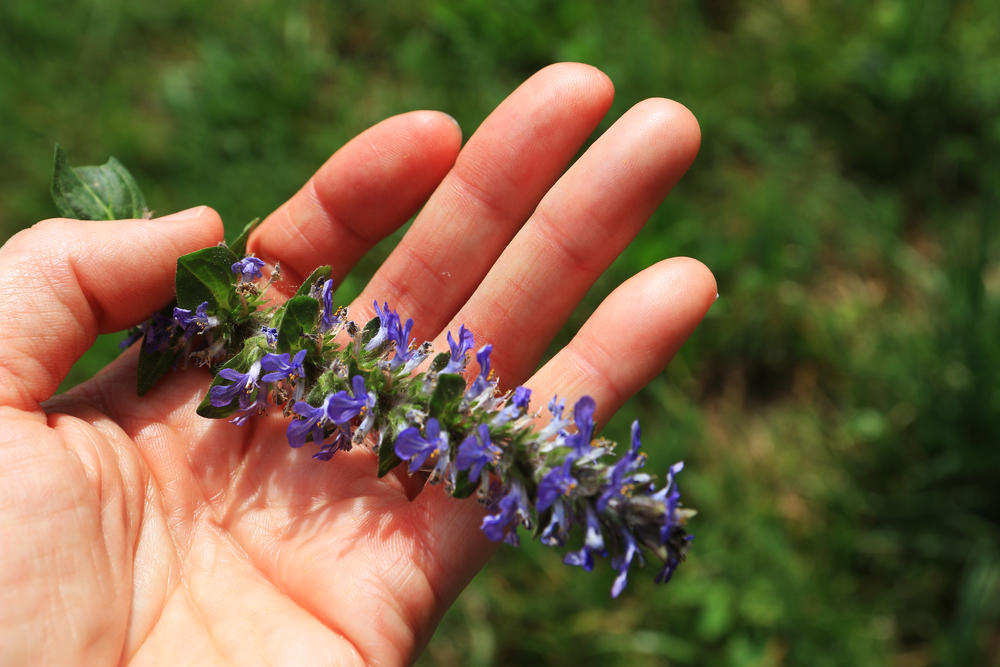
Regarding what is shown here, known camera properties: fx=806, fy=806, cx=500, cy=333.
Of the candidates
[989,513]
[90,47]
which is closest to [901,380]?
[989,513]

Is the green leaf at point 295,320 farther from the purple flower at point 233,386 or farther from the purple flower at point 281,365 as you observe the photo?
the purple flower at point 233,386

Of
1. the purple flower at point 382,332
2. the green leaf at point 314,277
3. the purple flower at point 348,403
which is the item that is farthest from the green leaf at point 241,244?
the purple flower at point 348,403

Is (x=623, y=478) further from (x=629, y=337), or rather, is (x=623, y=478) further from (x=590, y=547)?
(x=629, y=337)

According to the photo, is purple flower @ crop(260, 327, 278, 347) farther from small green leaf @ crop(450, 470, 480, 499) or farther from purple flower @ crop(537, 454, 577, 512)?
purple flower @ crop(537, 454, 577, 512)

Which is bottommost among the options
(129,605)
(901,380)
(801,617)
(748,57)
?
(801,617)

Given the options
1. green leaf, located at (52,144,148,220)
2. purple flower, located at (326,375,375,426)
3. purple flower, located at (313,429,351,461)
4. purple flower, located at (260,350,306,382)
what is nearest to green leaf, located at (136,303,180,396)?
Result: green leaf, located at (52,144,148,220)

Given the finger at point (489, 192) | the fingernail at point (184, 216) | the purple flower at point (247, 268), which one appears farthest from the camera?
the finger at point (489, 192)

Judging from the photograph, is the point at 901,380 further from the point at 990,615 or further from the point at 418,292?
the point at 418,292
